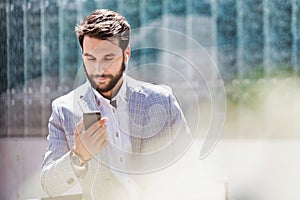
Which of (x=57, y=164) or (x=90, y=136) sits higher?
(x=90, y=136)

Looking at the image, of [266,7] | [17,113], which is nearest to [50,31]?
[17,113]

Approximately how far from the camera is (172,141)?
9.14ft

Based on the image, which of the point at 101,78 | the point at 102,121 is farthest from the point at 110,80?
the point at 102,121

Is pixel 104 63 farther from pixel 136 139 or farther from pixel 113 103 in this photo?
pixel 136 139

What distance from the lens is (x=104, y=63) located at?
2748 mm

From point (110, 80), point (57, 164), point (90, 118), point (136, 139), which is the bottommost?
point (57, 164)

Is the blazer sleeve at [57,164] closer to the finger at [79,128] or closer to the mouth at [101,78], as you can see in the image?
the finger at [79,128]

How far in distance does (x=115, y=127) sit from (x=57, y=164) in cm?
29

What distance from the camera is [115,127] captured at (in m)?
2.82

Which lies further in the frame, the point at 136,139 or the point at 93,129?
the point at 136,139

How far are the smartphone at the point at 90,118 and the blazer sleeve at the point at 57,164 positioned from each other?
0.16 meters

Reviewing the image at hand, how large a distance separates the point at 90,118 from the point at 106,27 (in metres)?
0.38

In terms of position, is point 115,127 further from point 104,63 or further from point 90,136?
point 104,63

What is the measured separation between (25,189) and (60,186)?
1.69ft
